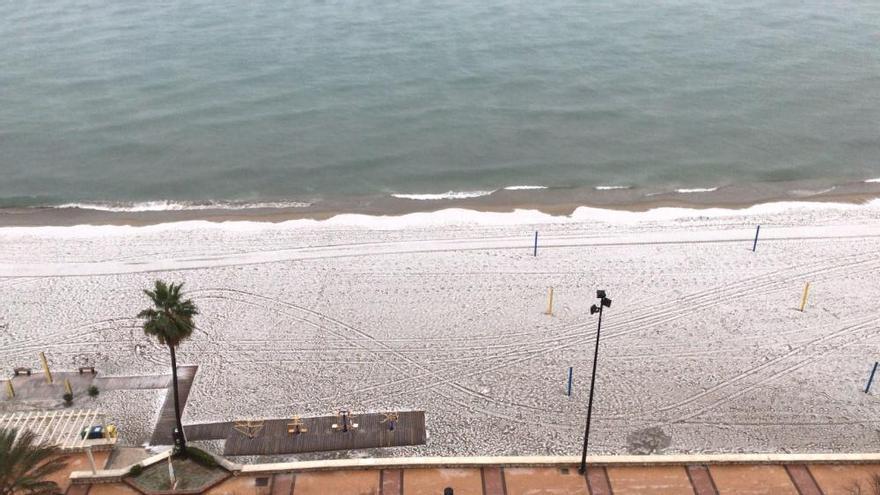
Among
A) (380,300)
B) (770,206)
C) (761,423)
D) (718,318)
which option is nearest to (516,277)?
(380,300)

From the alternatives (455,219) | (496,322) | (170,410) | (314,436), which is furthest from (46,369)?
(455,219)

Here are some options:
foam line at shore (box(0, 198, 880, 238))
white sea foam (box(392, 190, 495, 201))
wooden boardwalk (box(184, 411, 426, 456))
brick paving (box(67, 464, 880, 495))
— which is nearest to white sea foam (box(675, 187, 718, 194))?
foam line at shore (box(0, 198, 880, 238))

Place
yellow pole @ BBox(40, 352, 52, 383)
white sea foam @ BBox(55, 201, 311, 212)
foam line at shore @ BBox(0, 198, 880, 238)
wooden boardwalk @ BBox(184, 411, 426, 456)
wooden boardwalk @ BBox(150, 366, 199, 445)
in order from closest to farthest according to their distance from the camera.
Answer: wooden boardwalk @ BBox(184, 411, 426, 456) < wooden boardwalk @ BBox(150, 366, 199, 445) < yellow pole @ BBox(40, 352, 52, 383) < foam line at shore @ BBox(0, 198, 880, 238) < white sea foam @ BBox(55, 201, 311, 212)

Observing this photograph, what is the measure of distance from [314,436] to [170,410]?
663cm

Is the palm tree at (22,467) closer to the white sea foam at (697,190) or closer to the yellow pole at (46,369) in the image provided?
the yellow pole at (46,369)

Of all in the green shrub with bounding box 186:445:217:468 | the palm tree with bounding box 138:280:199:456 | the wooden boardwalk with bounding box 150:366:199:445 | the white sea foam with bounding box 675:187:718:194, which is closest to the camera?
the palm tree with bounding box 138:280:199:456

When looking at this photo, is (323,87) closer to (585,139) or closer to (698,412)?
(585,139)

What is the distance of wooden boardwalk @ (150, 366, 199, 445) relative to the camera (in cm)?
2867

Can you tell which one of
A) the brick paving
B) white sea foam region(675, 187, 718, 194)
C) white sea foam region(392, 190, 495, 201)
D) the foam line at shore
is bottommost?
the brick paving

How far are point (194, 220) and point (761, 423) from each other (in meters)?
37.4

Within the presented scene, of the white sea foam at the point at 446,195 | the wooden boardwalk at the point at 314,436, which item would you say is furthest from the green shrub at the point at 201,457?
the white sea foam at the point at 446,195

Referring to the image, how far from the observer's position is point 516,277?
128 feet

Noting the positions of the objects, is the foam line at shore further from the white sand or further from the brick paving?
the brick paving

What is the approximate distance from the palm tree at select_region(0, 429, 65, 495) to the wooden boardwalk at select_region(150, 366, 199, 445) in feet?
17.9
